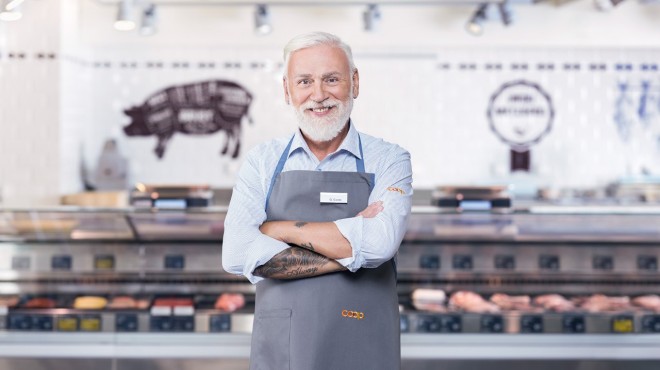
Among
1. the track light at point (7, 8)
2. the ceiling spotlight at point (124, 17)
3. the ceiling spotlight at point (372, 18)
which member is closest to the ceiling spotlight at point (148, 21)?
the ceiling spotlight at point (124, 17)

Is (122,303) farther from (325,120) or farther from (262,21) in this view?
(262,21)

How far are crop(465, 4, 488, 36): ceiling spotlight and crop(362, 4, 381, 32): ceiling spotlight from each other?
903mm

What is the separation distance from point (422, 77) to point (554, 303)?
4578mm

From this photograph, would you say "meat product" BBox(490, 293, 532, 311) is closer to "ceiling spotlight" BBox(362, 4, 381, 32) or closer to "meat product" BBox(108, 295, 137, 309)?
"meat product" BBox(108, 295, 137, 309)

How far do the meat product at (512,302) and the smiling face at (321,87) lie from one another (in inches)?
81.3

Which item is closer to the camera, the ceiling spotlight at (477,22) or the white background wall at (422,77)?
the ceiling spotlight at (477,22)

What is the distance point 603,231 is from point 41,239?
298 centimetres

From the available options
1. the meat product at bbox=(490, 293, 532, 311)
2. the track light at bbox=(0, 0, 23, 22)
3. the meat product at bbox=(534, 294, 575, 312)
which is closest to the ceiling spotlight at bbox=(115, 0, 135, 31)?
the track light at bbox=(0, 0, 23, 22)

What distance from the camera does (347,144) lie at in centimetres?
266

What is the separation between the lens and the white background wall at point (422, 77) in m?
8.43

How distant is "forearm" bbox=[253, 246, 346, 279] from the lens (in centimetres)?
250

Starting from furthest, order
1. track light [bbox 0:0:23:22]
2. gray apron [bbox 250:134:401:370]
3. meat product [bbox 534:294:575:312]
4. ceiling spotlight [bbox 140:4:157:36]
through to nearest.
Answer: ceiling spotlight [bbox 140:4:157:36], meat product [bbox 534:294:575:312], track light [bbox 0:0:23:22], gray apron [bbox 250:134:401:370]

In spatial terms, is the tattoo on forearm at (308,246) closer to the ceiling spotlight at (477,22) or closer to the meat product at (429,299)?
the meat product at (429,299)

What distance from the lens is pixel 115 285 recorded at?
4.39 meters
